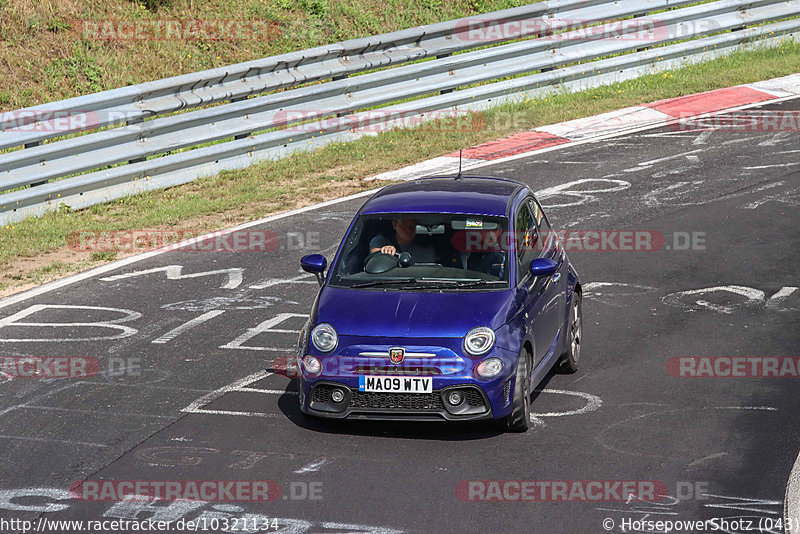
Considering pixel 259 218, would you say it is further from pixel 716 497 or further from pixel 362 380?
pixel 716 497

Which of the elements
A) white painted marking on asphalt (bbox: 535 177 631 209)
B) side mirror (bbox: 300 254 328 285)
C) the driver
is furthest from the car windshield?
white painted marking on asphalt (bbox: 535 177 631 209)

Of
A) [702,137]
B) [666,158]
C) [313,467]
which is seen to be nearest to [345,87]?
[666,158]

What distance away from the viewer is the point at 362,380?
8328 mm

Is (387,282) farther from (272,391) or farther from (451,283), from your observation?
(272,391)

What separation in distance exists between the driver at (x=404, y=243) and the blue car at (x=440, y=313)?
11mm

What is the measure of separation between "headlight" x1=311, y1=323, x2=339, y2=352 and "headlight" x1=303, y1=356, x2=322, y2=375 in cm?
9

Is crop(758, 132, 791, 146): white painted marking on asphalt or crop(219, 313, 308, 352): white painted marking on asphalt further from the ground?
crop(758, 132, 791, 146): white painted marking on asphalt

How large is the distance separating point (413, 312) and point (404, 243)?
40.4 inches

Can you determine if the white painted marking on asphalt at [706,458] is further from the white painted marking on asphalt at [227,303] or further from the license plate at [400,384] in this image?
the white painted marking on asphalt at [227,303]

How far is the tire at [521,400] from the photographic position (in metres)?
8.41

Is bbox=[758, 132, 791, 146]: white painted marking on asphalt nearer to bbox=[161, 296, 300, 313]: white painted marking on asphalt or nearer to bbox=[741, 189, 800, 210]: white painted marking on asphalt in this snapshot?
bbox=[741, 189, 800, 210]: white painted marking on asphalt

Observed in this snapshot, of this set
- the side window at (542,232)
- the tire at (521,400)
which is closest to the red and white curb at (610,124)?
the side window at (542,232)

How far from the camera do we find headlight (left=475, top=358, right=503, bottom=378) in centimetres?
827

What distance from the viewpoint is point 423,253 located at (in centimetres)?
932
